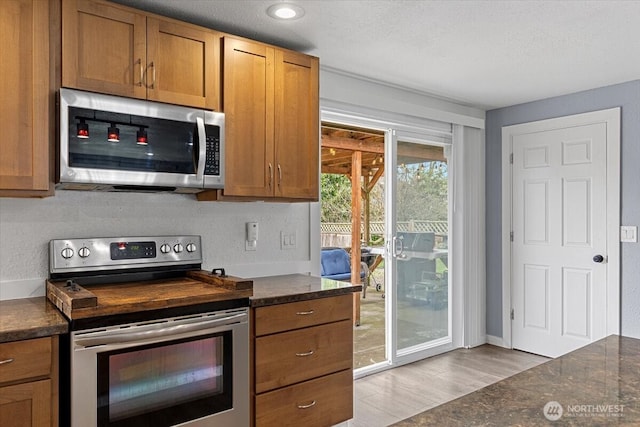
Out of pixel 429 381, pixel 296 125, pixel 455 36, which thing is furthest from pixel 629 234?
pixel 296 125

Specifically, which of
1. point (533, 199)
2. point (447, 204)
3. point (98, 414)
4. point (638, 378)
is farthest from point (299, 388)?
point (533, 199)

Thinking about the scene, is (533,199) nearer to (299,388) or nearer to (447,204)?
(447,204)

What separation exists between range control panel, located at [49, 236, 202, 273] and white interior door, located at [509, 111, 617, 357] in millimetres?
3010

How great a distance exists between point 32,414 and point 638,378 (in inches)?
73.6

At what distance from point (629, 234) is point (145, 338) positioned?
138 inches

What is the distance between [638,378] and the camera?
1.10m

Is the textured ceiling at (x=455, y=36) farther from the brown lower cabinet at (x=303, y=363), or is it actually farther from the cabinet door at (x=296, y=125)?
the brown lower cabinet at (x=303, y=363)

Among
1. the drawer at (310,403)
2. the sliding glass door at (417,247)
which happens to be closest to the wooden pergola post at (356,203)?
the sliding glass door at (417,247)

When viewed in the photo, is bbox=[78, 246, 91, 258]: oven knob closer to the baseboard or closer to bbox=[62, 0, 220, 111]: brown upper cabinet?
bbox=[62, 0, 220, 111]: brown upper cabinet

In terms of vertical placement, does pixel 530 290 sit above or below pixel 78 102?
below

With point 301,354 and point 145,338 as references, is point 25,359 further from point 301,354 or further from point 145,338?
point 301,354

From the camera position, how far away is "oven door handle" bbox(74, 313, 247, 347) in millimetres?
1756

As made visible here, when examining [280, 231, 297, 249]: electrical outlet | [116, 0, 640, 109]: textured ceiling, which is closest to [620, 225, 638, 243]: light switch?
[116, 0, 640, 109]: textured ceiling

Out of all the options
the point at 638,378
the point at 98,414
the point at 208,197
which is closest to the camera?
the point at 638,378
